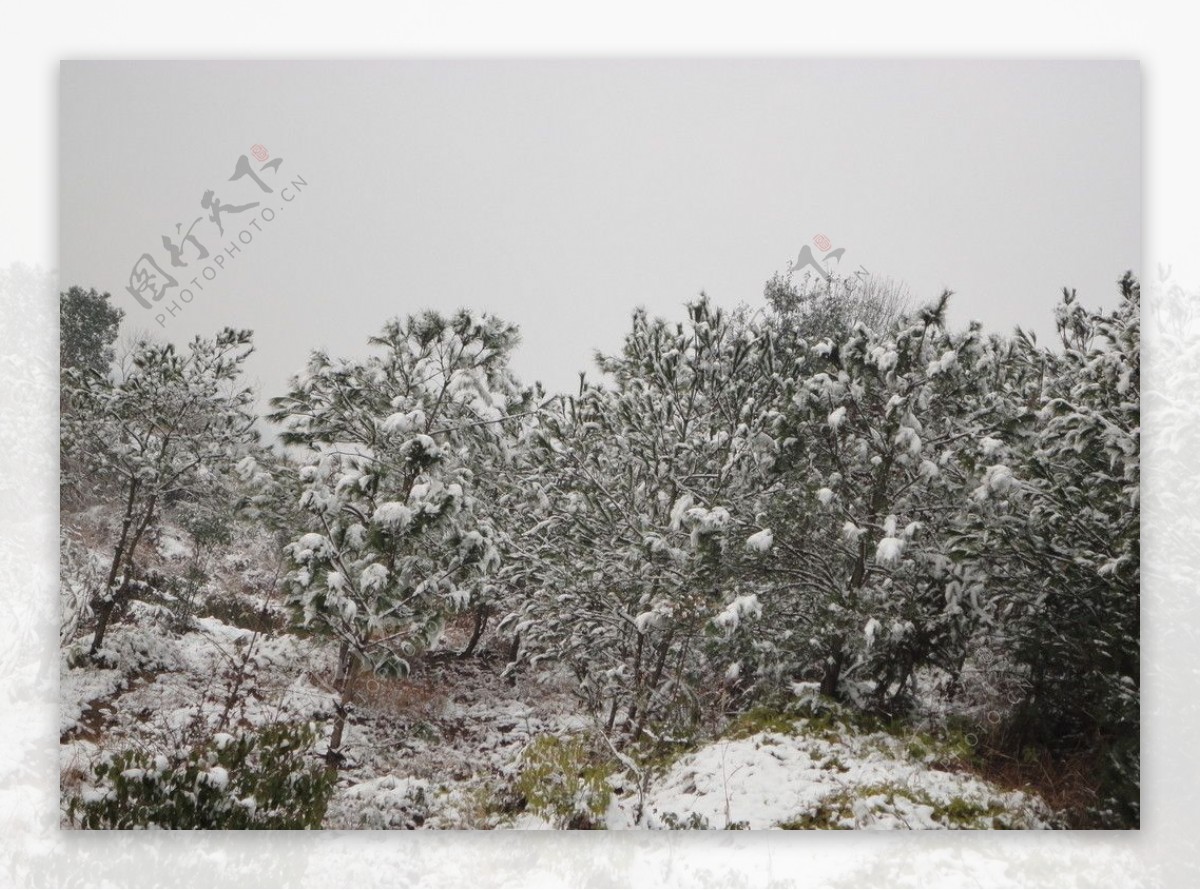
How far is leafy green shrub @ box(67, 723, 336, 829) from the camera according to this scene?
379cm

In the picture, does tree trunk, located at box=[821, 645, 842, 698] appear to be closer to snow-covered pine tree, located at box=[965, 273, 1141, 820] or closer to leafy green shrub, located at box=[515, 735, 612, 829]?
snow-covered pine tree, located at box=[965, 273, 1141, 820]

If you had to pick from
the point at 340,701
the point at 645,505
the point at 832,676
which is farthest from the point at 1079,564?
the point at 340,701

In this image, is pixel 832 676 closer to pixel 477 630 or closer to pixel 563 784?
pixel 563 784

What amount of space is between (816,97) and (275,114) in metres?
2.56

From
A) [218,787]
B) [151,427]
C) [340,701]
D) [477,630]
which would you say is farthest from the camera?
[477,630]

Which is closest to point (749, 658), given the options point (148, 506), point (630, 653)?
point (630, 653)

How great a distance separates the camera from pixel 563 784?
390 centimetres

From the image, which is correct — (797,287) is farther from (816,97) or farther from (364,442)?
(364,442)

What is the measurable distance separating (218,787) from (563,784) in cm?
157

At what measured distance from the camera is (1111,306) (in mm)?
3926

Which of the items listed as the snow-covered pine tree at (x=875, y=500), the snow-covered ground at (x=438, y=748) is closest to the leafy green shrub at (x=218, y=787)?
the snow-covered ground at (x=438, y=748)

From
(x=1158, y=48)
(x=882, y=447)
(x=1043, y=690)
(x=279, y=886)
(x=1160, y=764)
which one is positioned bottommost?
(x=279, y=886)

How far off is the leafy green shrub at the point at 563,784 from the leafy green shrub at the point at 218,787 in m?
0.91

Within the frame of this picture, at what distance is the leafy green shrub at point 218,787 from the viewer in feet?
12.4
